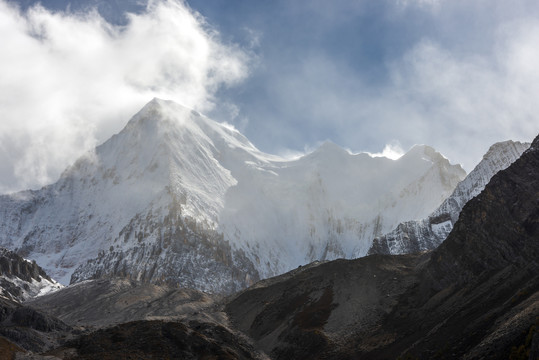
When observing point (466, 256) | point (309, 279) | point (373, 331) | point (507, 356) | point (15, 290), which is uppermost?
point (15, 290)

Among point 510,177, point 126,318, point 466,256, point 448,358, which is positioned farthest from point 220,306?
point 448,358

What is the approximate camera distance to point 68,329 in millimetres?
94812

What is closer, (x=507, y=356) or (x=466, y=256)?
(x=507, y=356)

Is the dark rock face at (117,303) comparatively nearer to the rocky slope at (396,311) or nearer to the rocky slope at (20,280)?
the rocky slope at (20,280)

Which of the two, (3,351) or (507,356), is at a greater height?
(3,351)

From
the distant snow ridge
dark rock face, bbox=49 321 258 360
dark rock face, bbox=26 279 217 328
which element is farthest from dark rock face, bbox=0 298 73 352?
the distant snow ridge

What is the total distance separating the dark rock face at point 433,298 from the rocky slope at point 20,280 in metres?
110

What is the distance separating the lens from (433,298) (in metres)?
70.6

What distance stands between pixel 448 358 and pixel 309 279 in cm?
5831

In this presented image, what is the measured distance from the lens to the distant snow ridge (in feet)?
568

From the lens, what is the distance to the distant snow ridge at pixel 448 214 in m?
173

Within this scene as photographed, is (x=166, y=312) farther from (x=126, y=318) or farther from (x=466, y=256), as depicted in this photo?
(x=466, y=256)

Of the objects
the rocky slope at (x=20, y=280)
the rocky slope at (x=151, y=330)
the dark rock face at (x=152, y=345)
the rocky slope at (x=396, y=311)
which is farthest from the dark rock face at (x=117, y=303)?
the dark rock face at (x=152, y=345)

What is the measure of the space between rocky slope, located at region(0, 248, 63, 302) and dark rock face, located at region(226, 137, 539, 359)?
110043 mm
